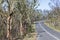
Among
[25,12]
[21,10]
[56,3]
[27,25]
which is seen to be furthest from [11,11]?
[56,3]

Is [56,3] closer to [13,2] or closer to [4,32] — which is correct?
[4,32]

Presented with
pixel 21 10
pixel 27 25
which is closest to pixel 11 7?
pixel 21 10

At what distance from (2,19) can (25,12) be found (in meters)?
7.63

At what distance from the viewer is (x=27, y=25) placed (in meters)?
39.2

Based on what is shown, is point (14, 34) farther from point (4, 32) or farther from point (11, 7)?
point (11, 7)

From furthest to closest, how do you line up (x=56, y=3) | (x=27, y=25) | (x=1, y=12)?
(x=56, y=3) → (x=27, y=25) → (x=1, y=12)

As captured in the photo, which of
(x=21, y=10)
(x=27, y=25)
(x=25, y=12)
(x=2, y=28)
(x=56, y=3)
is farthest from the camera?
(x=56, y=3)

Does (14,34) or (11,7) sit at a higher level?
(11,7)

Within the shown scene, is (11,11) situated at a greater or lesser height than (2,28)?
greater

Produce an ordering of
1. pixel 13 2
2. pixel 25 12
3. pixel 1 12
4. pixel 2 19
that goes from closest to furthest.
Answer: pixel 13 2
pixel 1 12
pixel 2 19
pixel 25 12

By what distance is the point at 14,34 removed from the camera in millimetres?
27203

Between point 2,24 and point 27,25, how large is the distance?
17019 mm

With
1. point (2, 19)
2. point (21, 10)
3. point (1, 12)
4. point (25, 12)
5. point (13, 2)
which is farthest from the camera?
point (25, 12)

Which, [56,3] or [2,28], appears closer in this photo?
[2,28]
